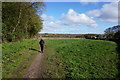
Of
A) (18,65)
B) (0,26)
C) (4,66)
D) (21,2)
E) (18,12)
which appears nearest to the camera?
(4,66)

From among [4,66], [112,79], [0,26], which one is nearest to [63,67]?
[112,79]

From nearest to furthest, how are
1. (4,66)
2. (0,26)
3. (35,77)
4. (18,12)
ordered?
(35,77) < (4,66) < (0,26) < (18,12)

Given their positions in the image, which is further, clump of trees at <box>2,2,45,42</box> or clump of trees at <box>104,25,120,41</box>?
clump of trees at <box>104,25,120,41</box>

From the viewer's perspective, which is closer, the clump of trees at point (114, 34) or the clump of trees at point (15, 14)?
the clump of trees at point (15, 14)

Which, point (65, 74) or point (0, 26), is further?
point (0, 26)

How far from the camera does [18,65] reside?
890 cm

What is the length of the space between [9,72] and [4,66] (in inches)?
42.6

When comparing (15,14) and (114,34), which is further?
(114,34)

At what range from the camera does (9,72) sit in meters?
7.57

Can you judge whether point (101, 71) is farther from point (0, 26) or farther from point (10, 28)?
point (10, 28)

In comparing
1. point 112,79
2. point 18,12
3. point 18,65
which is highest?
point 18,12

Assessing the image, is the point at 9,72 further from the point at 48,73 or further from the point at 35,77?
the point at 48,73

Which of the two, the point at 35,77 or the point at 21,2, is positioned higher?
the point at 21,2

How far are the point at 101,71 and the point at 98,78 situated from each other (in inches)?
47.9
